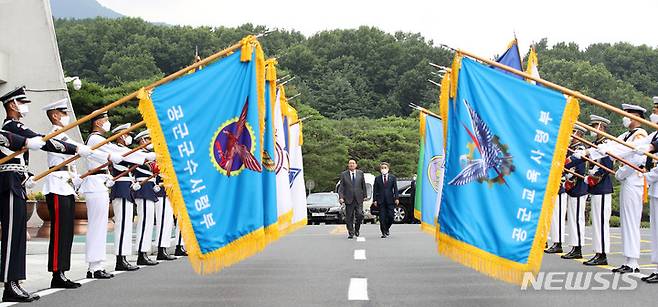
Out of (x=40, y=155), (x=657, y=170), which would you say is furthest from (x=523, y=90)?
(x=40, y=155)

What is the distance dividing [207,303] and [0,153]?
2.35 metres

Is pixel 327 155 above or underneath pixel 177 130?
underneath

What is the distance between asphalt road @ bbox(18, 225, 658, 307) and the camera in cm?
853

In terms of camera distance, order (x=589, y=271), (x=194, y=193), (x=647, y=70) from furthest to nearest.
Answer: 1. (x=647, y=70)
2. (x=589, y=271)
3. (x=194, y=193)

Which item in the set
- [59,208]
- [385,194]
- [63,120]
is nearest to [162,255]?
[59,208]

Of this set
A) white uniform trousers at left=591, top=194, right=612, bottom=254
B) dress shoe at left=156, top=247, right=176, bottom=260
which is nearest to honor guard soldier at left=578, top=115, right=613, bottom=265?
white uniform trousers at left=591, top=194, right=612, bottom=254

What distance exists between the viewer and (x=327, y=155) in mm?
67125

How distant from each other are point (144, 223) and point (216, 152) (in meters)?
5.36

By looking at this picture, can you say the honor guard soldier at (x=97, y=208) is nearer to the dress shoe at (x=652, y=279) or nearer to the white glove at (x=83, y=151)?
the white glove at (x=83, y=151)

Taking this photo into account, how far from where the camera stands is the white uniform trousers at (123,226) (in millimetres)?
12320

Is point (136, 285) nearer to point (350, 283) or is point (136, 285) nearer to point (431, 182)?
point (350, 283)

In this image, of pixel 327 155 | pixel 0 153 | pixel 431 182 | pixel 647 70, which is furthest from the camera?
pixel 647 70

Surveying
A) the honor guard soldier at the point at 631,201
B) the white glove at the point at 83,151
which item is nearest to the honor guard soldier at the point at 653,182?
the honor guard soldier at the point at 631,201

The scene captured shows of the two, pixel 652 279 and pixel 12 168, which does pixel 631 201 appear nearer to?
pixel 652 279
